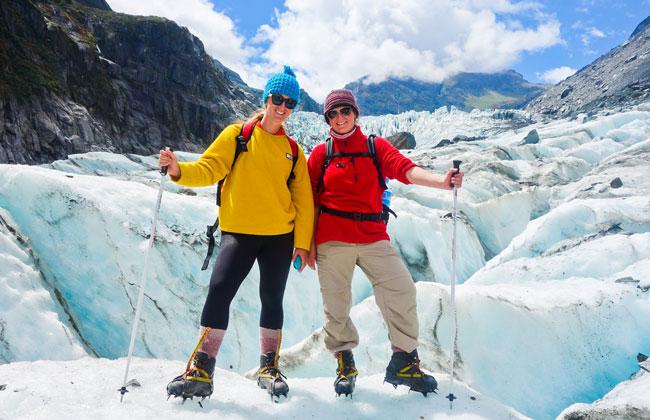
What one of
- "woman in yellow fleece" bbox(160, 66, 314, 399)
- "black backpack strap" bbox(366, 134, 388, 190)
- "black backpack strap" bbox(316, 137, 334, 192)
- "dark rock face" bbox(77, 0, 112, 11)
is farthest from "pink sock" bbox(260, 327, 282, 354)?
"dark rock face" bbox(77, 0, 112, 11)

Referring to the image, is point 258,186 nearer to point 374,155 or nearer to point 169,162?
point 169,162

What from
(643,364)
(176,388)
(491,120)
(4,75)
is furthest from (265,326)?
(491,120)

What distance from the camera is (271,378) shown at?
2.61m

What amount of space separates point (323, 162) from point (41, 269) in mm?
3487

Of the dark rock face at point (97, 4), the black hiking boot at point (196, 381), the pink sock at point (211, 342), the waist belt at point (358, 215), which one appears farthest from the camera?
the dark rock face at point (97, 4)

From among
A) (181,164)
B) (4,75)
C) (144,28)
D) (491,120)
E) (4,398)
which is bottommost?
(4,398)

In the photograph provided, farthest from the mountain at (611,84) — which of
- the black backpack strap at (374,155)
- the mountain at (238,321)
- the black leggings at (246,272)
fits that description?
the black leggings at (246,272)

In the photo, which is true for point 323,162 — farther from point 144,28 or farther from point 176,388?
point 144,28

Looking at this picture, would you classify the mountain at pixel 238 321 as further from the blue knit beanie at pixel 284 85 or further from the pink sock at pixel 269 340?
the blue knit beanie at pixel 284 85

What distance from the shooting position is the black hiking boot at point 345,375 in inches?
104

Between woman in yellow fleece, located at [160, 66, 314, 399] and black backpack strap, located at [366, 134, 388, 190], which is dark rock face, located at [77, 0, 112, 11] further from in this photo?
black backpack strap, located at [366, 134, 388, 190]

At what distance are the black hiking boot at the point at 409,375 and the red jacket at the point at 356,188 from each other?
2.63 ft

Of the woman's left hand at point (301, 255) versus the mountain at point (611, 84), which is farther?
the mountain at point (611, 84)

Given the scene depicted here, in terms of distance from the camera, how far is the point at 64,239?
5.04 metres
